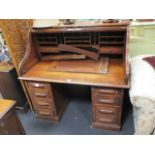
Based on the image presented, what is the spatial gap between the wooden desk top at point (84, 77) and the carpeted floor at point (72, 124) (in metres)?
0.65

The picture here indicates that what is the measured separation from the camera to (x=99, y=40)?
1573 millimetres

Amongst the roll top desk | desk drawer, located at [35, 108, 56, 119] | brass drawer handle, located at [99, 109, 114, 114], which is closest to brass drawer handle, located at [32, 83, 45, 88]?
the roll top desk

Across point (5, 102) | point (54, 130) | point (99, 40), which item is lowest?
point (54, 130)

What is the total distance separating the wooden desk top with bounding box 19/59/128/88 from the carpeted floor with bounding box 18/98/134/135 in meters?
0.65

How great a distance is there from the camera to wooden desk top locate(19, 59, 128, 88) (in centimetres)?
130

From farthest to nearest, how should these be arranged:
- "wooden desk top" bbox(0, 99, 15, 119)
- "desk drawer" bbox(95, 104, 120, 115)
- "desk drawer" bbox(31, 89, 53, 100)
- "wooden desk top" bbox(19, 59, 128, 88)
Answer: "desk drawer" bbox(31, 89, 53, 100)
"desk drawer" bbox(95, 104, 120, 115)
"wooden desk top" bbox(19, 59, 128, 88)
"wooden desk top" bbox(0, 99, 15, 119)

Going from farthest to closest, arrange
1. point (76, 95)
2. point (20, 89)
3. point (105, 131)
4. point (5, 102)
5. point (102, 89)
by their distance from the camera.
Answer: point (76, 95)
point (20, 89)
point (105, 131)
point (102, 89)
point (5, 102)

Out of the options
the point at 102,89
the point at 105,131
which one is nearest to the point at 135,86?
the point at 102,89

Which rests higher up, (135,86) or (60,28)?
(60,28)

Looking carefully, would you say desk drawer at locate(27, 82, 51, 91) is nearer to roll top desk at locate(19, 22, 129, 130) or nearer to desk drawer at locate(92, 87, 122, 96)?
roll top desk at locate(19, 22, 129, 130)

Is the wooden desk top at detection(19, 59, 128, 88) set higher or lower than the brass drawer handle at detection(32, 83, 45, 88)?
higher

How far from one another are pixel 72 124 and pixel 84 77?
69 centimetres

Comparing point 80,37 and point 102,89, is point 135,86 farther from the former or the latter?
point 80,37
